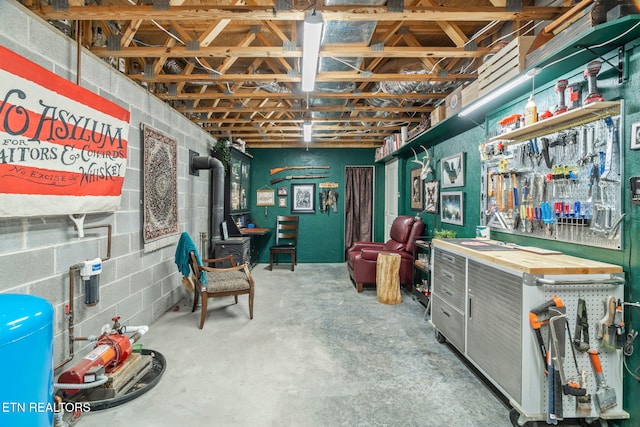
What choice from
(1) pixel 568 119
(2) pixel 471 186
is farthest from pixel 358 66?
(2) pixel 471 186

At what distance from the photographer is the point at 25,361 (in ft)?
3.87

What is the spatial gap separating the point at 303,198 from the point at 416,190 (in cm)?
278

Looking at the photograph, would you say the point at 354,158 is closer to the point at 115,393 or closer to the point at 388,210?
the point at 388,210

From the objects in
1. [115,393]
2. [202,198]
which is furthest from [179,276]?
[115,393]

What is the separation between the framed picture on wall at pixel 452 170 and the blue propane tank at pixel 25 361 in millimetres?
3769

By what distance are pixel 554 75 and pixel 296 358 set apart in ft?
9.60

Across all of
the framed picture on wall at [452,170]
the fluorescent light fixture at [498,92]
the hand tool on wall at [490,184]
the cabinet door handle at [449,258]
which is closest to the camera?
the fluorescent light fixture at [498,92]

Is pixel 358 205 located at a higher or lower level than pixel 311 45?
lower

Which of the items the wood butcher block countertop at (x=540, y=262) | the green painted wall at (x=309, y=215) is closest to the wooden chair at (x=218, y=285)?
the wood butcher block countertop at (x=540, y=262)

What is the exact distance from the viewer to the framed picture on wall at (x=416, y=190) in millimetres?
5055

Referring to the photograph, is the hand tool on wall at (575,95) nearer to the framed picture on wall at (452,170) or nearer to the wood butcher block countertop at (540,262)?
the wood butcher block countertop at (540,262)

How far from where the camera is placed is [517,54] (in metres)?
2.15

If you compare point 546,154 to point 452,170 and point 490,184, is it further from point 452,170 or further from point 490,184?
point 452,170

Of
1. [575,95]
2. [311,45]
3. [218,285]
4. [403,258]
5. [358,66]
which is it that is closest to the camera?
[575,95]
